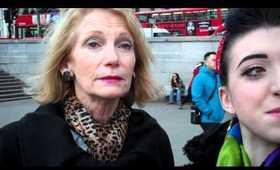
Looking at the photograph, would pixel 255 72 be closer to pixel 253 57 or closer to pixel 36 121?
pixel 253 57

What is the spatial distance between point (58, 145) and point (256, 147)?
493 mm

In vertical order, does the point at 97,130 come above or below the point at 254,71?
below

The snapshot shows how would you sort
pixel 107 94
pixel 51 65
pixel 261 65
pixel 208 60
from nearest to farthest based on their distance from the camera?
pixel 261 65
pixel 107 94
pixel 51 65
pixel 208 60

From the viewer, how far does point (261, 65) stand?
0.89 meters

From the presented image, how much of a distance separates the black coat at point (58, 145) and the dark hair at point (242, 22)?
1.04 feet

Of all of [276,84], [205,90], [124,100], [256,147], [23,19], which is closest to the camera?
[276,84]

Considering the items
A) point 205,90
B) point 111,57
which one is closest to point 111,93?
point 111,57

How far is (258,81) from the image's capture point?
895 millimetres

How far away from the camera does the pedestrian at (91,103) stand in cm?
107

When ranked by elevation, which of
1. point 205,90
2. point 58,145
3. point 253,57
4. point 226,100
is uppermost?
point 253,57

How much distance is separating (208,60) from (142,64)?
0.82 m

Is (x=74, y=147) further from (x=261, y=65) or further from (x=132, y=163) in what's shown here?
(x=261, y=65)

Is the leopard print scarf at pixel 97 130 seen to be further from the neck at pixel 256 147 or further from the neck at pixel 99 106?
the neck at pixel 256 147
